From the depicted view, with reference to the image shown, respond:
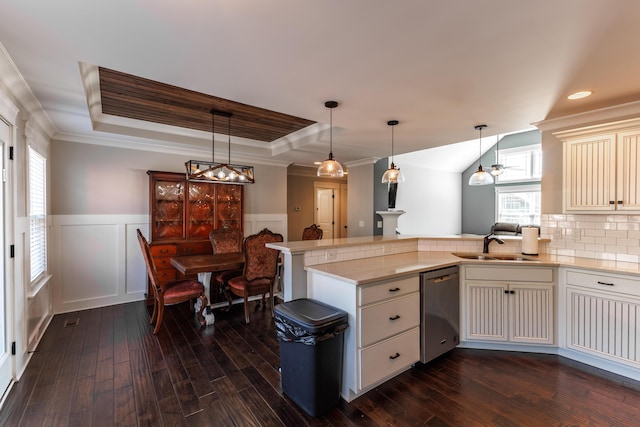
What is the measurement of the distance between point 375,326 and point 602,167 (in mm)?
2709

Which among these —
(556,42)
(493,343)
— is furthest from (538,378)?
(556,42)

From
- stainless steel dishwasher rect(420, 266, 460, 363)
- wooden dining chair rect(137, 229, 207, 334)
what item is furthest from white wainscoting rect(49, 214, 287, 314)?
stainless steel dishwasher rect(420, 266, 460, 363)

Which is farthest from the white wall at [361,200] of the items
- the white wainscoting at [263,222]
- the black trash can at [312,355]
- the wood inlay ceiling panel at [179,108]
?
the black trash can at [312,355]

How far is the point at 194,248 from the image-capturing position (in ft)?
14.8

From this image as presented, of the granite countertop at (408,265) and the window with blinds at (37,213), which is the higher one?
the window with blinds at (37,213)

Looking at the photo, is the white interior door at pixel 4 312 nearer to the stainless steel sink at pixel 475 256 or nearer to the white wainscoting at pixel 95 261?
the white wainscoting at pixel 95 261

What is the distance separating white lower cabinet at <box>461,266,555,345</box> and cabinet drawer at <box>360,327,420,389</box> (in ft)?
2.51

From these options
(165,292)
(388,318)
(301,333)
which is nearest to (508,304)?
(388,318)

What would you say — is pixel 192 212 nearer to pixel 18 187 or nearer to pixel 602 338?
pixel 18 187

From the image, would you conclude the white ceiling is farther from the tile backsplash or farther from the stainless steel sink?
the stainless steel sink

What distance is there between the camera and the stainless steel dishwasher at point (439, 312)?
2500 mm

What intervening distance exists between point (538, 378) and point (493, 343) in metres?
0.49

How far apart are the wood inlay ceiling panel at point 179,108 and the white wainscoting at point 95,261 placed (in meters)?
1.62

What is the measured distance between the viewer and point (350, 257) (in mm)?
2885
